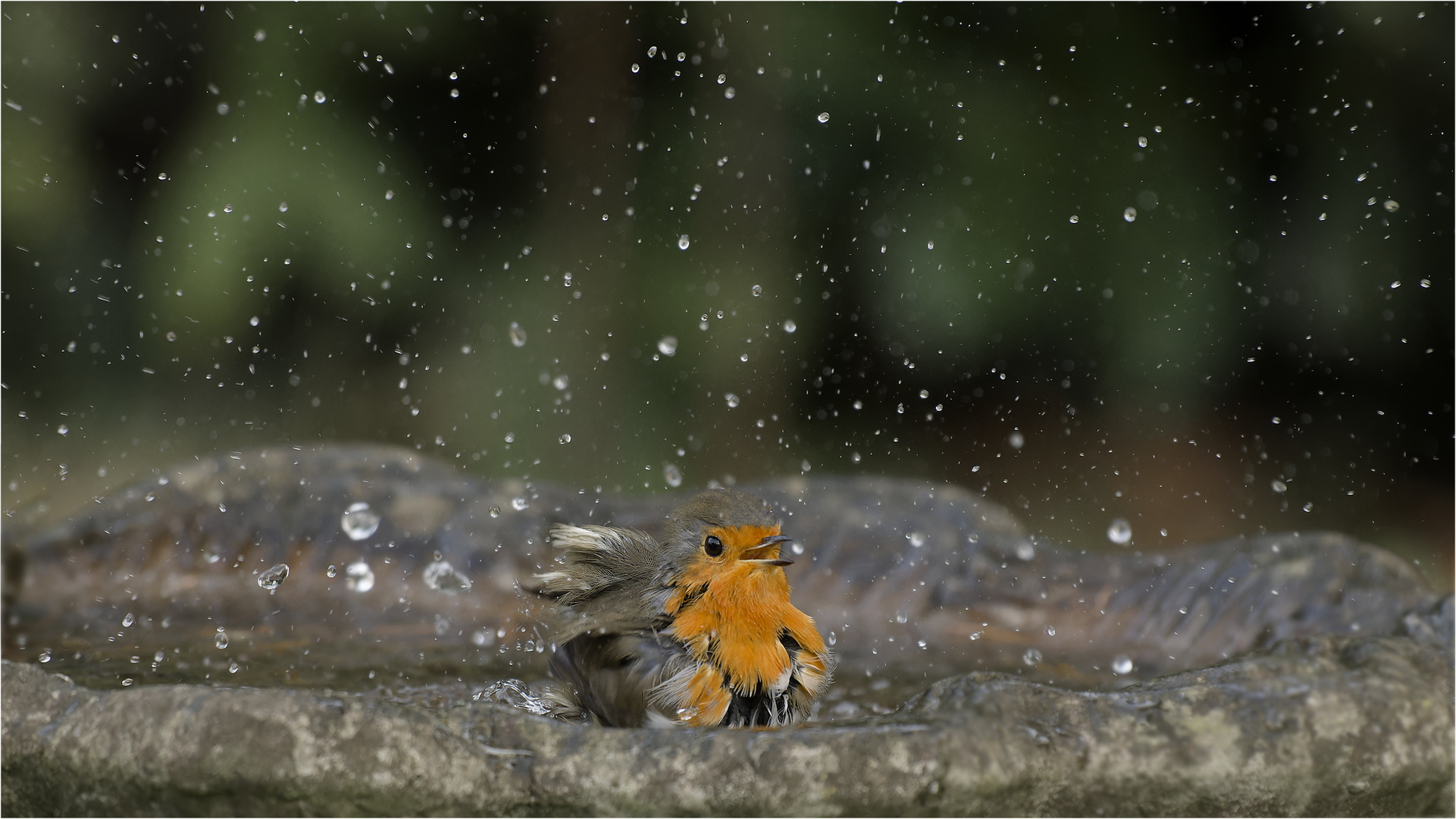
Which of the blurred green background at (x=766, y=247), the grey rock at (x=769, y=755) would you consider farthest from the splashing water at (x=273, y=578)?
the blurred green background at (x=766, y=247)

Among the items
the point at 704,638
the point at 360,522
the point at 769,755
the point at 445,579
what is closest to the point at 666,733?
the point at 769,755

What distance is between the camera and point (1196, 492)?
18.4 ft

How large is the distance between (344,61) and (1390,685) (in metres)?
4.44

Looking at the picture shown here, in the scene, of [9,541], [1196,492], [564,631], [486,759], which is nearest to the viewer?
[486,759]

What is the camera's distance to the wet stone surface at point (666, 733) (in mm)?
1428

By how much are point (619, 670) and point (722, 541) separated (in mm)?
272

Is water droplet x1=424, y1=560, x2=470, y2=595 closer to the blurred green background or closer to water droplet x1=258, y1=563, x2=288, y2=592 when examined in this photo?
water droplet x1=258, y1=563, x2=288, y2=592

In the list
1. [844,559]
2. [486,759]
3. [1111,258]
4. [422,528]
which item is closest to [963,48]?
[1111,258]

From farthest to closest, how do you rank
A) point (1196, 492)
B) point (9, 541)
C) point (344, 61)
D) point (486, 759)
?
point (1196, 492), point (344, 61), point (9, 541), point (486, 759)

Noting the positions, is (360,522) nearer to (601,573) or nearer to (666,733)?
(601,573)

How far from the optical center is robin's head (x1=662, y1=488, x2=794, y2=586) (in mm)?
2104

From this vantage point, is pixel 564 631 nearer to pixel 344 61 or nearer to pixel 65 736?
pixel 65 736

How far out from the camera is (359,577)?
3.20 metres

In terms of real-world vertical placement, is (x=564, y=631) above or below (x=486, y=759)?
above
